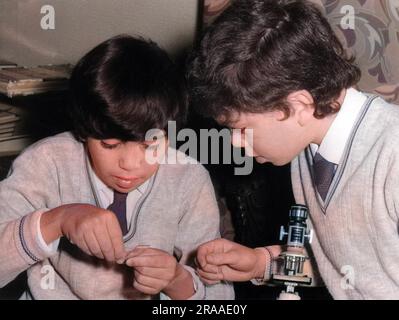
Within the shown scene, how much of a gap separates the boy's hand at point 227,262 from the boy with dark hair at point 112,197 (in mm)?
45

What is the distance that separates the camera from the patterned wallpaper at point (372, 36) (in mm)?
1375

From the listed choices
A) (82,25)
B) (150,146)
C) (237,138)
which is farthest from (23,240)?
(82,25)

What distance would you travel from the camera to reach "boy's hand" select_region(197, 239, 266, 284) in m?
1.03

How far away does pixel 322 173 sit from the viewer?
109cm

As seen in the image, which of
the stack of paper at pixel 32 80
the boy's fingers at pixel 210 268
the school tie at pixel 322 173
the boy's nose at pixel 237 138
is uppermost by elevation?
the boy's nose at pixel 237 138

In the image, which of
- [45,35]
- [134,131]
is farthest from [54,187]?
[45,35]

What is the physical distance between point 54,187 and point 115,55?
26cm

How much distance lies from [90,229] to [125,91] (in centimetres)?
24

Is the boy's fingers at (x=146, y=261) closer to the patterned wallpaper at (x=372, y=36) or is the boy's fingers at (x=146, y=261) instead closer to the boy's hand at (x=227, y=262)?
the boy's hand at (x=227, y=262)

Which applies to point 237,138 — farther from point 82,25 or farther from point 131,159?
point 82,25

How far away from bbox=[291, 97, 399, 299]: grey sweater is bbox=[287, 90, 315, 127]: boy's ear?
0.27 feet

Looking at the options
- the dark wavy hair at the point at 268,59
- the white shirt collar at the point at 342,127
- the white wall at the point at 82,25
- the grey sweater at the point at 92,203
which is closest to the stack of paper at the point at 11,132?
the white wall at the point at 82,25

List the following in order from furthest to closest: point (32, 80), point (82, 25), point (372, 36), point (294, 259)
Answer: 1. point (82, 25)
2. point (32, 80)
3. point (372, 36)
4. point (294, 259)

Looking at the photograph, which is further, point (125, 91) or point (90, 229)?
point (125, 91)
